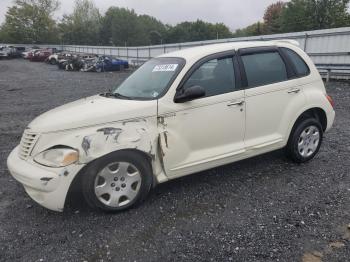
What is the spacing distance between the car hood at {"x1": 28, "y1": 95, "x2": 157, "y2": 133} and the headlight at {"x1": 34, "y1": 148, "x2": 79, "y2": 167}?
0.23 meters

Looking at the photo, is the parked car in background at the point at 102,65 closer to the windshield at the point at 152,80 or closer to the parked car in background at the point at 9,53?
the windshield at the point at 152,80

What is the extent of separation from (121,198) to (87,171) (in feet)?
1.76

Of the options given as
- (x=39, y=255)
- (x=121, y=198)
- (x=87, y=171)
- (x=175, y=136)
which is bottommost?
(x=39, y=255)

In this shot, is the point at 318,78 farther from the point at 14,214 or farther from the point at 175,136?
the point at 14,214

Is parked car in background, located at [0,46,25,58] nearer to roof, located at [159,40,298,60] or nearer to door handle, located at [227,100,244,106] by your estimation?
roof, located at [159,40,298,60]

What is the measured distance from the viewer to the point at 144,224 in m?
3.57

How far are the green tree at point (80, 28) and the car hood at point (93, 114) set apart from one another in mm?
80532

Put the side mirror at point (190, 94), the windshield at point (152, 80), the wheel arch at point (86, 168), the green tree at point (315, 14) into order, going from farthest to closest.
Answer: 1. the green tree at point (315, 14)
2. the windshield at point (152, 80)
3. the side mirror at point (190, 94)
4. the wheel arch at point (86, 168)

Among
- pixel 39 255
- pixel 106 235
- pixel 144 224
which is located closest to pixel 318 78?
pixel 144 224

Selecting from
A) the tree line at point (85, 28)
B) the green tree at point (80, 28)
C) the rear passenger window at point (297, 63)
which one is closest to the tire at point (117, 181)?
the rear passenger window at point (297, 63)

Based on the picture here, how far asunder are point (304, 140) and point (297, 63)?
1119 mm

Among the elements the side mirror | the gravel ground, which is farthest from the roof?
the gravel ground

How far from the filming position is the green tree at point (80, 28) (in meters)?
78.9

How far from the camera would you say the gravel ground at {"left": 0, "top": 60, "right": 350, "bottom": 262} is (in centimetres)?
309
